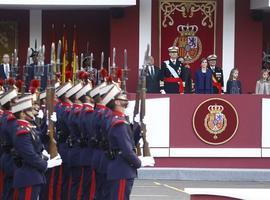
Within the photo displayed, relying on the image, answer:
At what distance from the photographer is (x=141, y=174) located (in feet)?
82.2

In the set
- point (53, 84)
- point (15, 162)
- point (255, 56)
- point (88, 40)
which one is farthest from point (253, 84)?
point (15, 162)

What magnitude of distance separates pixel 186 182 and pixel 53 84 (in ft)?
25.9

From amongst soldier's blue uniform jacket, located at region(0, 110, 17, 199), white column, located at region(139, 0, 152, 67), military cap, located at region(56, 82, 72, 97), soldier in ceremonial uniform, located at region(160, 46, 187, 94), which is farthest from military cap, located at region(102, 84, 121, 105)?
white column, located at region(139, 0, 152, 67)

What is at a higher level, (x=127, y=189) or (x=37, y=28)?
(x=37, y=28)

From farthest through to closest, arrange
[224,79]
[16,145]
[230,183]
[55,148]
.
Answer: [224,79] → [230,183] → [55,148] → [16,145]

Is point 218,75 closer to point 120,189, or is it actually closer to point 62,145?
point 62,145

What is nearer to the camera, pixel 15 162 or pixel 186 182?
pixel 15 162

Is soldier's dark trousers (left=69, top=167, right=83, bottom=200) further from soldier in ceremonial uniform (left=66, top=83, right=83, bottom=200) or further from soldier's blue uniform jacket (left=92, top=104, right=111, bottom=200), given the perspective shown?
soldier's blue uniform jacket (left=92, top=104, right=111, bottom=200)

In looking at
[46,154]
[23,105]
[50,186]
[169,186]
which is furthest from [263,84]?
[23,105]

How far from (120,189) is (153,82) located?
10.8 m

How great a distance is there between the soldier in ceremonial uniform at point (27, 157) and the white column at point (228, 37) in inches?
581

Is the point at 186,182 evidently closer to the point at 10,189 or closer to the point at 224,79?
the point at 224,79

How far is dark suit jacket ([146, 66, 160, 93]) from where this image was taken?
26281 millimetres

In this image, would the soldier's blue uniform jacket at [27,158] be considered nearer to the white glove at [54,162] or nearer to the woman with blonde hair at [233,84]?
the white glove at [54,162]
